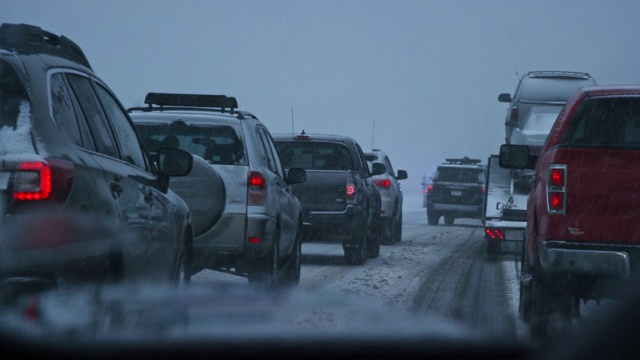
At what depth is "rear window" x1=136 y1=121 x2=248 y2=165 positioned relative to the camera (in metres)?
8.91

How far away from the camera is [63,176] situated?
154 inches

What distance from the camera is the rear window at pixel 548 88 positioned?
797 inches

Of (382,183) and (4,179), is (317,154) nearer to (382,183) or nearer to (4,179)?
(382,183)

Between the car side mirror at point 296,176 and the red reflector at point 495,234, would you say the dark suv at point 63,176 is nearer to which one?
the car side mirror at point 296,176

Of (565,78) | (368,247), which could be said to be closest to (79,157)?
(368,247)

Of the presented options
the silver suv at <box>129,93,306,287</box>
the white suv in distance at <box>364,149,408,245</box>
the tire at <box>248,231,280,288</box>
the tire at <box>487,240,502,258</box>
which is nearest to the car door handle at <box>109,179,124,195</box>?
the silver suv at <box>129,93,306,287</box>

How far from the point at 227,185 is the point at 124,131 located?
2967 millimetres

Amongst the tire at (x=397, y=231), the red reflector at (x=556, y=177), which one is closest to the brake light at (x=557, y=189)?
the red reflector at (x=556, y=177)

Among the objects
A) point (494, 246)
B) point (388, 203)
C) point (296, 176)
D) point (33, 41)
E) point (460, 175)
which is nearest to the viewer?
point (33, 41)

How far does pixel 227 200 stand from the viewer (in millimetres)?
8602

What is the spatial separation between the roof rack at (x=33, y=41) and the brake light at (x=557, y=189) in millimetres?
3130

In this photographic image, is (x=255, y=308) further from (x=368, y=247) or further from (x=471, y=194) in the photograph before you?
(x=471, y=194)

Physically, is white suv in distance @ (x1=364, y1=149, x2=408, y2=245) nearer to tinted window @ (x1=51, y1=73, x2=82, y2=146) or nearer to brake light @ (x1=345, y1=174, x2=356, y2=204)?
brake light @ (x1=345, y1=174, x2=356, y2=204)

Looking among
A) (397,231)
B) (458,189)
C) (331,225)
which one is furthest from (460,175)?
(331,225)
